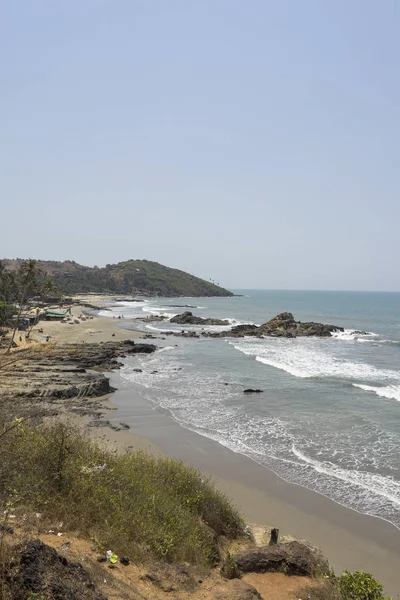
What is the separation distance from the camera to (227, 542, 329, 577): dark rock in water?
8156mm

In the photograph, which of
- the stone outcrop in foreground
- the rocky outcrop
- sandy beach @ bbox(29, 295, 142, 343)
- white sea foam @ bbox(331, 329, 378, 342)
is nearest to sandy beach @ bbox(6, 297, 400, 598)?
the stone outcrop in foreground

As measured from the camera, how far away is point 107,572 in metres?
6.27

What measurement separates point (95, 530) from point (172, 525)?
1.70 m

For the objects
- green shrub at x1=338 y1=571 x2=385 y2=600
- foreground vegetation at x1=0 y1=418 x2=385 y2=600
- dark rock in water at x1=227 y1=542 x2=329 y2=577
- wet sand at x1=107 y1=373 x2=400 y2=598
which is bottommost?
wet sand at x1=107 y1=373 x2=400 y2=598

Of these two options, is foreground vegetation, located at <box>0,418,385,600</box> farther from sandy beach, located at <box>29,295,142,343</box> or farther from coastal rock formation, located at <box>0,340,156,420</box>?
sandy beach, located at <box>29,295,142,343</box>

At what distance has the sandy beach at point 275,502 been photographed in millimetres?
10805

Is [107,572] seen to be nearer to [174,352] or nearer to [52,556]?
[52,556]

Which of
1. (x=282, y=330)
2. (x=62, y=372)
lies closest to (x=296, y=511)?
(x=62, y=372)

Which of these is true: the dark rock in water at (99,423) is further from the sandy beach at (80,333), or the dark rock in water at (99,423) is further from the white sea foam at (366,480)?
the sandy beach at (80,333)

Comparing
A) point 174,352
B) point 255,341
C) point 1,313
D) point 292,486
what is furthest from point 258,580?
point 255,341

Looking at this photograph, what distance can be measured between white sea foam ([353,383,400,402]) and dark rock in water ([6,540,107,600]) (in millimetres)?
25105

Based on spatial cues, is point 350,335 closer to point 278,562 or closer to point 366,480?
point 366,480

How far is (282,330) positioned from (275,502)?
53.6 meters

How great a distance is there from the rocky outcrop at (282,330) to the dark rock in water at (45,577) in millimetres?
56279
